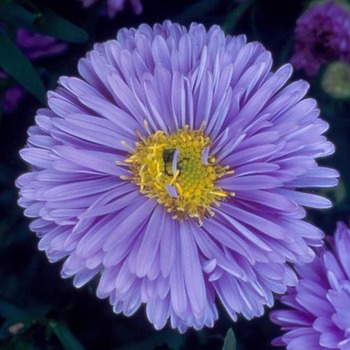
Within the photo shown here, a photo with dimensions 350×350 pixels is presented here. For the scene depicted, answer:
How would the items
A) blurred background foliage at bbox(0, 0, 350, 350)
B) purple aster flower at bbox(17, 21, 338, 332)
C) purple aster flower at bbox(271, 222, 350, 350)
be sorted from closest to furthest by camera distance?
purple aster flower at bbox(17, 21, 338, 332) → purple aster flower at bbox(271, 222, 350, 350) → blurred background foliage at bbox(0, 0, 350, 350)

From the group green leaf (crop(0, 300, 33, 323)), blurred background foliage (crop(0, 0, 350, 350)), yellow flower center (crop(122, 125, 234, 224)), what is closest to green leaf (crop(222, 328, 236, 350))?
yellow flower center (crop(122, 125, 234, 224))

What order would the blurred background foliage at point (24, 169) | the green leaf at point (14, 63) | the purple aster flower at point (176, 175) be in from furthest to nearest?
1. the blurred background foliage at point (24, 169)
2. the green leaf at point (14, 63)
3. the purple aster flower at point (176, 175)

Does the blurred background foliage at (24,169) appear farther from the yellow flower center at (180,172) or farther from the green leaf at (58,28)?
the yellow flower center at (180,172)

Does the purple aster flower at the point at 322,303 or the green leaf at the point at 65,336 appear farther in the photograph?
the green leaf at the point at 65,336

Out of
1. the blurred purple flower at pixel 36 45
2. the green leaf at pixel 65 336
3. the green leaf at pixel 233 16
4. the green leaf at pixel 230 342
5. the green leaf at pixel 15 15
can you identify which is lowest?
the green leaf at pixel 230 342

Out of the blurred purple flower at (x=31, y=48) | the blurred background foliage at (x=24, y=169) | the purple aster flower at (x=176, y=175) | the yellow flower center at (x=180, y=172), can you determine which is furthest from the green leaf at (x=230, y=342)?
the blurred purple flower at (x=31, y=48)

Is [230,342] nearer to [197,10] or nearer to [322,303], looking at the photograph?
[322,303]

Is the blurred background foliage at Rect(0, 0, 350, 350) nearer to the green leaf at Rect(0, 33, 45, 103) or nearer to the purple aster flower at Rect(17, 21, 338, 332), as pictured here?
the green leaf at Rect(0, 33, 45, 103)
